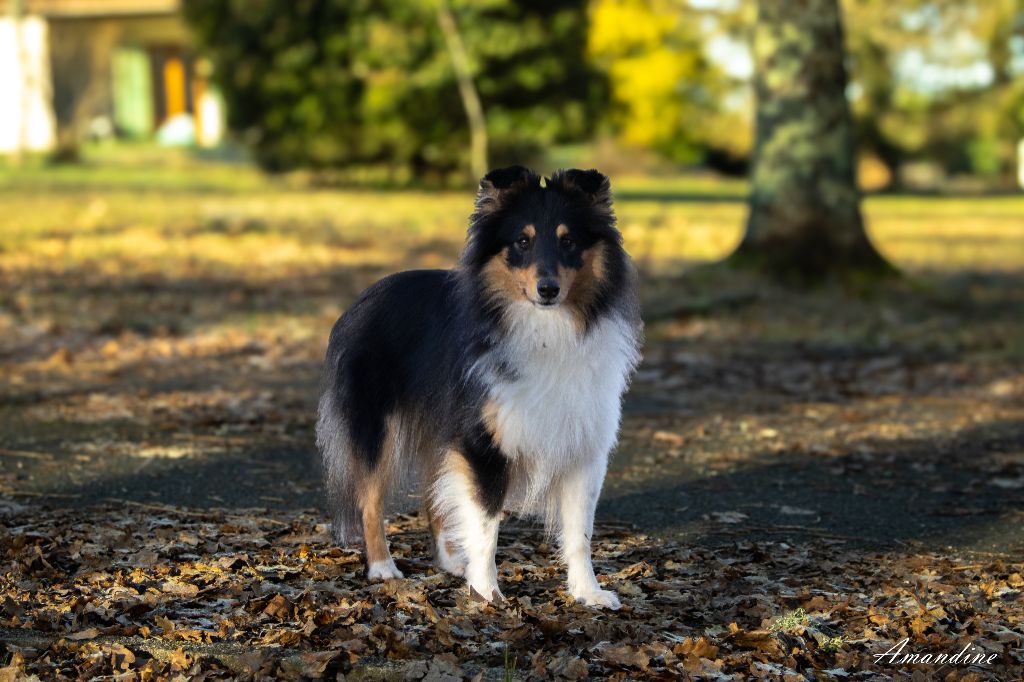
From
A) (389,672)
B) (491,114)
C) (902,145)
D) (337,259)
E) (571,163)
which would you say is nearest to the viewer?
(389,672)

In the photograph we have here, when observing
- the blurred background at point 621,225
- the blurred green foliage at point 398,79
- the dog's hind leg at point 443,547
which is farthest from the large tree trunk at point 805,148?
the blurred green foliage at point 398,79

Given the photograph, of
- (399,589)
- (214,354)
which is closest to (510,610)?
(399,589)

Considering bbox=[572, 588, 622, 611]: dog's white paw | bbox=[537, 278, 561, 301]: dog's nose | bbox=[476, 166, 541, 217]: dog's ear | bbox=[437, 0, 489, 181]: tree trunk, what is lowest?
bbox=[572, 588, 622, 611]: dog's white paw

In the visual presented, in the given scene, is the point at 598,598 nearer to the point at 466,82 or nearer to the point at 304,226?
the point at 304,226

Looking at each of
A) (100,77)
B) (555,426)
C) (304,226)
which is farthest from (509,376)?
(100,77)

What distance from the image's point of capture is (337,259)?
17.1 m

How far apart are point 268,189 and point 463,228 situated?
938 centimetres

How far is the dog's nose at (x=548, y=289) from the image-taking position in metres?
4.86

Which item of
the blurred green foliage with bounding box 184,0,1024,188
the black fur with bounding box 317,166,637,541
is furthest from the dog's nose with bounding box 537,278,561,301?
the blurred green foliage with bounding box 184,0,1024,188

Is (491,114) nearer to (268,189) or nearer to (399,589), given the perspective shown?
(268,189)

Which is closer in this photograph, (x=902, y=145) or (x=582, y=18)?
(x=582, y=18)

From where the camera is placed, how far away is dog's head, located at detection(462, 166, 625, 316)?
16.4 feet

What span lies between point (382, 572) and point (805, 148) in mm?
9433

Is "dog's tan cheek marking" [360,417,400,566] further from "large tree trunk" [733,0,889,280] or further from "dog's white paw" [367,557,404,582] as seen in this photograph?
"large tree trunk" [733,0,889,280]
